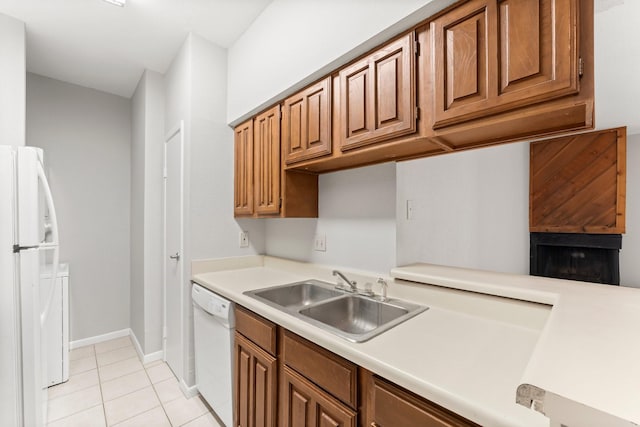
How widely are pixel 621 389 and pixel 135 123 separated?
3883mm

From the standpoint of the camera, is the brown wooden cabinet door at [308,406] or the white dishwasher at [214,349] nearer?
the brown wooden cabinet door at [308,406]

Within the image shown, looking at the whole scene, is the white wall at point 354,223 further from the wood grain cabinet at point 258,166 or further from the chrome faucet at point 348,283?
the wood grain cabinet at point 258,166

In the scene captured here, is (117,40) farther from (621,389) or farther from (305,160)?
(621,389)

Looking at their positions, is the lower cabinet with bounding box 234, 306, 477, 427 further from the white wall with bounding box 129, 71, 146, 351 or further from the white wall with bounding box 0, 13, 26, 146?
the white wall with bounding box 0, 13, 26, 146

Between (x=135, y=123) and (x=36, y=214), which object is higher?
(x=135, y=123)

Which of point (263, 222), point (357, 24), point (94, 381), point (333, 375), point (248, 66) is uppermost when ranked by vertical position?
point (248, 66)

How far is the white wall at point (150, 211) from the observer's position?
8.98ft

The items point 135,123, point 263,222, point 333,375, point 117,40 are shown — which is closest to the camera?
point 333,375

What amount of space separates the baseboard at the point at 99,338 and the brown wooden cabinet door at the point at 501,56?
387 centimetres

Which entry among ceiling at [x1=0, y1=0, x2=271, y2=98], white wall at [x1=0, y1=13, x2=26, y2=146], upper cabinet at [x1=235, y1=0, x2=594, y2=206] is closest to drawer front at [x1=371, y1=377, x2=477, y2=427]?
upper cabinet at [x1=235, y1=0, x2=594, y2=206]

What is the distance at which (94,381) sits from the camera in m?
2.36

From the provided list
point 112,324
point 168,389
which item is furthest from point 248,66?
point 112,324

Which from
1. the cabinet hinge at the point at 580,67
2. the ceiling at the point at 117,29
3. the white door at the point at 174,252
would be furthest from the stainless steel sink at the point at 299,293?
the ceiling at the point at 117,29

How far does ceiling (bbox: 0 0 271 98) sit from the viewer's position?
1.93m
